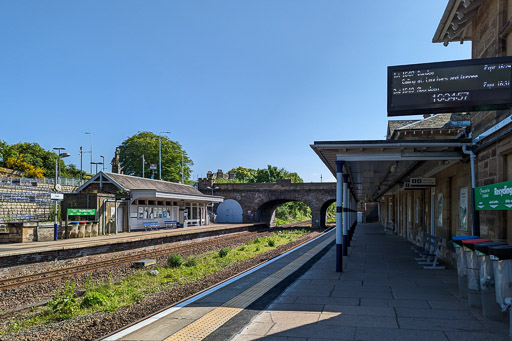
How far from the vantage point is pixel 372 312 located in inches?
225

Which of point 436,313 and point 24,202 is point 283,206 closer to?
point 24,202

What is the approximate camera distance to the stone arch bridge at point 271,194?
43219 millimetres

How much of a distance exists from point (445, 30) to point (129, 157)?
2245 inches

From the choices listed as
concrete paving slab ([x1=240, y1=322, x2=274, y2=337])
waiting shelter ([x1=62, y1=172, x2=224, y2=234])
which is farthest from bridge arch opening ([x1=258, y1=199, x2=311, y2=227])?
concrete paving slab ([x1=240, y1=322, x2=274, y2=337])

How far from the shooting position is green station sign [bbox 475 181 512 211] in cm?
562

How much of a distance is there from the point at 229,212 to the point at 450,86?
135 feet

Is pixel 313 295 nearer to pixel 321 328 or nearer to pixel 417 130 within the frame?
pixel 321 328

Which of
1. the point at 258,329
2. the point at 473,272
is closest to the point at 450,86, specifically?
the point at 473,272

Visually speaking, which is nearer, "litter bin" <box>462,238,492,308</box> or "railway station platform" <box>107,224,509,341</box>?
"railway station platform" <box>107,224,509,341</box>

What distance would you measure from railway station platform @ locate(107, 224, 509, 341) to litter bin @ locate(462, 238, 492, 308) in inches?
8.3

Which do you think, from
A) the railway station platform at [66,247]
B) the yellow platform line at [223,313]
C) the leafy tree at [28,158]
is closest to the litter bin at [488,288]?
the yellow platform line at [223,313]

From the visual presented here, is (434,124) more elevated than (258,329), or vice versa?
(434,124)

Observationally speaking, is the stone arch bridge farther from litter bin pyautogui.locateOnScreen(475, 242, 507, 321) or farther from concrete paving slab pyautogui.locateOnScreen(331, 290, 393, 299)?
litter bin pyautogui.locateOnScreen(475, 242, 507, 321)

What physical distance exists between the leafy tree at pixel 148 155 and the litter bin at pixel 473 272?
186ft
